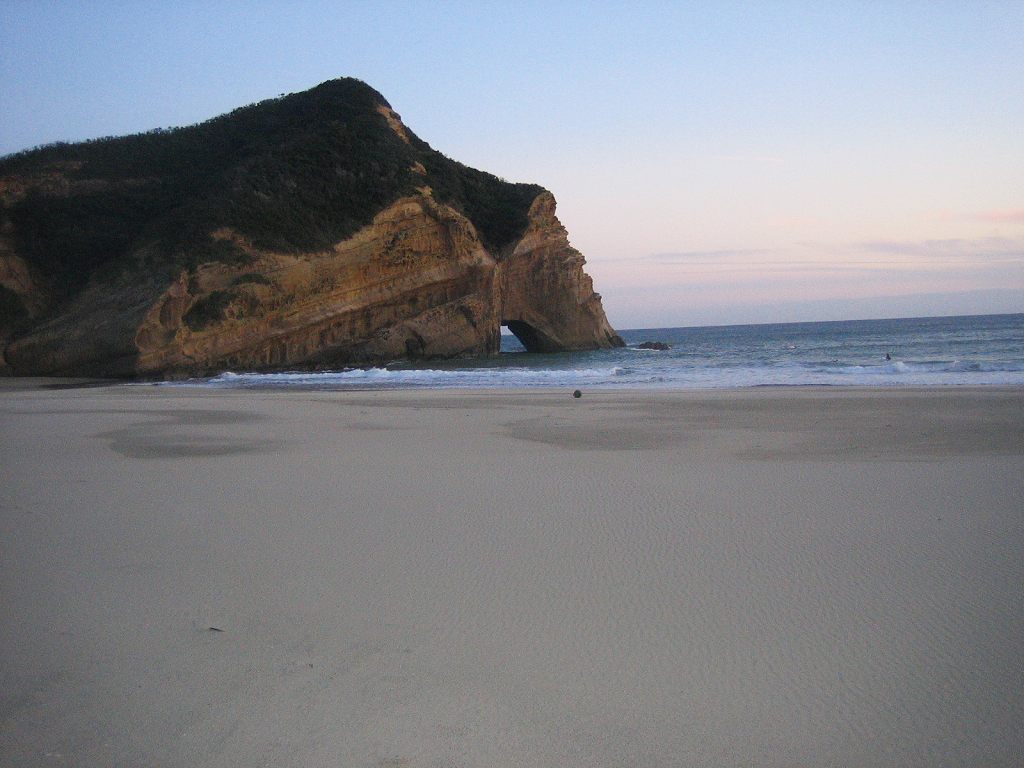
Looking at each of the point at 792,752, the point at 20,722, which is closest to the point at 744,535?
the point at 792,752

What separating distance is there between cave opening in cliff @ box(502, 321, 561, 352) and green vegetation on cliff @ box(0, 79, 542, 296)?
21.5 feet

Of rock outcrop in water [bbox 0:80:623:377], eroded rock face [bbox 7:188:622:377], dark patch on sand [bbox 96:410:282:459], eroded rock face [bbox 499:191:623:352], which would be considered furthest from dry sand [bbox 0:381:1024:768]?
eroded rock face [bbox 499:191:623:352]

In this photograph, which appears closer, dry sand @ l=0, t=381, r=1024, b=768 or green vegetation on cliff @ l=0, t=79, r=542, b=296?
dry sand @ l=0, t=381, r=1024, b=768

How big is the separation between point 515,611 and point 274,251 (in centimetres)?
3066

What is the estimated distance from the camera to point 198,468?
25.3ft

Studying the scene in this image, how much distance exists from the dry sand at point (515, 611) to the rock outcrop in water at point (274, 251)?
2397 cm

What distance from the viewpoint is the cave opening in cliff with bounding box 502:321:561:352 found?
4641cm

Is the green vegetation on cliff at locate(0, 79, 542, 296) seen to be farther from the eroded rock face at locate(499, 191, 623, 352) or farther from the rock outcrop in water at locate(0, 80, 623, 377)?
the eroded rock face at locate(499, 191, 623, 352)

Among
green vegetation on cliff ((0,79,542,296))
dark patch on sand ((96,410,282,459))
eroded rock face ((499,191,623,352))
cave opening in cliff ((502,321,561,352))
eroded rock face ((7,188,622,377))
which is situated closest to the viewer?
dark patch on sand ((96,410,282,459))

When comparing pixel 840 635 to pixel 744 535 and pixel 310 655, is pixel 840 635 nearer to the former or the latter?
pixel 744 535

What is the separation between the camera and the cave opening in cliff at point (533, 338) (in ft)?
152

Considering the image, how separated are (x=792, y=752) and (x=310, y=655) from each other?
76.5 inches

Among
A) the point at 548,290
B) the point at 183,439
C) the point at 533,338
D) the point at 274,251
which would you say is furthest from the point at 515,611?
the point at 533,338

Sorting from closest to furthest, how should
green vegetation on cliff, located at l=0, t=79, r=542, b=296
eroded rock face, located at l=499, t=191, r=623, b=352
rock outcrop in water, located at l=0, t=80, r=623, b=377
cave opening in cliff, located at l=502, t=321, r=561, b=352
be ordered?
rock outcrop in water, located at l=0, t=80, r=623, b=377, green vegetation on cliff, located at l=0, t=79, r=542, b=296, eroded rock face, located at l=499, t=191, r=623, b=352, cave opening in cliff, located at l=502, t=321, r=561, b=352
